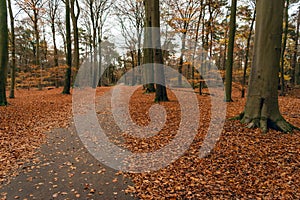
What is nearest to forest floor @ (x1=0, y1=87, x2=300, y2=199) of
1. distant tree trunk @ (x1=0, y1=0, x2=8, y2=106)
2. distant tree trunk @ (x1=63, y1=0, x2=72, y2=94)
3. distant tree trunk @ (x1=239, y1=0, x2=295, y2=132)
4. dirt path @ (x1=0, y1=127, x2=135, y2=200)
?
dirt path @ (x1=0, y1=127, x2=135, y2=200)

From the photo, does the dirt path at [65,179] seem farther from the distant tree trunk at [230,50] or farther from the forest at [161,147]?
the distant tree trunk at [230,50]

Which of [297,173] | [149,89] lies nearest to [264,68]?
[297,173]

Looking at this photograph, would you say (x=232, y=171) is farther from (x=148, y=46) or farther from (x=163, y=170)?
(x=148, y=46)

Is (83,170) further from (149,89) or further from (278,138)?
(149,89)

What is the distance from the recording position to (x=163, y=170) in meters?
4.11

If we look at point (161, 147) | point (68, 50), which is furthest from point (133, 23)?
point (161, 147)

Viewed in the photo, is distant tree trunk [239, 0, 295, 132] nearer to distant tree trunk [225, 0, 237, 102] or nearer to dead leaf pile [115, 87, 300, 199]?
dead leaf pile [115, 87, 300, 199]

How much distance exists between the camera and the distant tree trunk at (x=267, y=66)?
5.42 meters

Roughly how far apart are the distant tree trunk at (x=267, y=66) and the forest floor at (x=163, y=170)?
380 mm

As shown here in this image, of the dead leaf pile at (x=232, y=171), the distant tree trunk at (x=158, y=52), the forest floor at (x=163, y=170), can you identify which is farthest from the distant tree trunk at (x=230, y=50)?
the dead leaf pile at (x=232, y=171)

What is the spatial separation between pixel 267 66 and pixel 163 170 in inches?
162

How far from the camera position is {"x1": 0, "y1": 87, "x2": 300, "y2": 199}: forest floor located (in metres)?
3.34

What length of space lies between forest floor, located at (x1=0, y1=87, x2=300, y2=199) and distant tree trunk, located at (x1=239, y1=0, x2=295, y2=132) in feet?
1.25

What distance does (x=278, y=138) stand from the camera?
5031 mm
